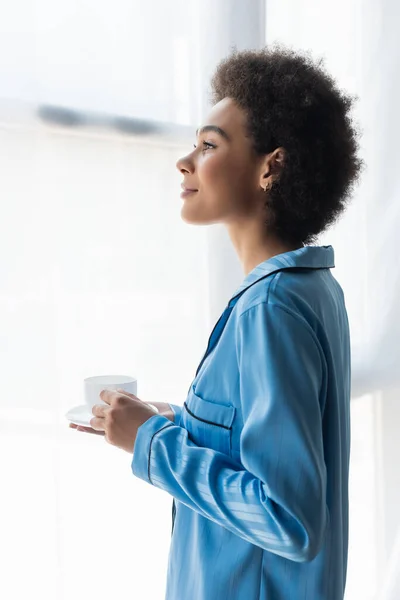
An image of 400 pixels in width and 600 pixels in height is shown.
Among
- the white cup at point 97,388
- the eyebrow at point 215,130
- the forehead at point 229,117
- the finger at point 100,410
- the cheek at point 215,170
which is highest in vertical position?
the forehead at point 229,117

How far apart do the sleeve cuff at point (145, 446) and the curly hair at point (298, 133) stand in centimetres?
31

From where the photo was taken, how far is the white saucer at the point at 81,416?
2.99 feet

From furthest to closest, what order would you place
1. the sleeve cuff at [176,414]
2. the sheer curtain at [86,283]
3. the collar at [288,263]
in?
the sheer curtain at [86,283] < the sleeve cuff at [176,414] < the collar at [288,263]

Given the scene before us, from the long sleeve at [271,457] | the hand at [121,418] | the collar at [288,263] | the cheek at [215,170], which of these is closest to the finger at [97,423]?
the hand at [121,418]

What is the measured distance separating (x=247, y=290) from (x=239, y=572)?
0.34 metres

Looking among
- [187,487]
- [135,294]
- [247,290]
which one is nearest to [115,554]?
[135,294]

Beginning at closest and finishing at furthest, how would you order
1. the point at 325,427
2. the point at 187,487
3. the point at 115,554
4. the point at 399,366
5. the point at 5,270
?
the point at 187,487 < the point at 325,427 < the point at 5,270 < the point at 115,554 < the point at 399,366

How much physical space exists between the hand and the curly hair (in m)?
0.30

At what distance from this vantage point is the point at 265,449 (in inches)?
27.9

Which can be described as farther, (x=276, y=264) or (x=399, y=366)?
(x=399, y=366)

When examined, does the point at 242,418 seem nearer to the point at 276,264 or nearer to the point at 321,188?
the point at 276,264

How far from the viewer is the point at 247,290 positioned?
2.69 feet

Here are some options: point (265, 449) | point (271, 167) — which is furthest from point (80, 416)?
point (271, 167)

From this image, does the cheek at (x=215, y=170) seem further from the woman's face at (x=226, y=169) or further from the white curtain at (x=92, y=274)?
the white curtain at (x=92, y=274)
